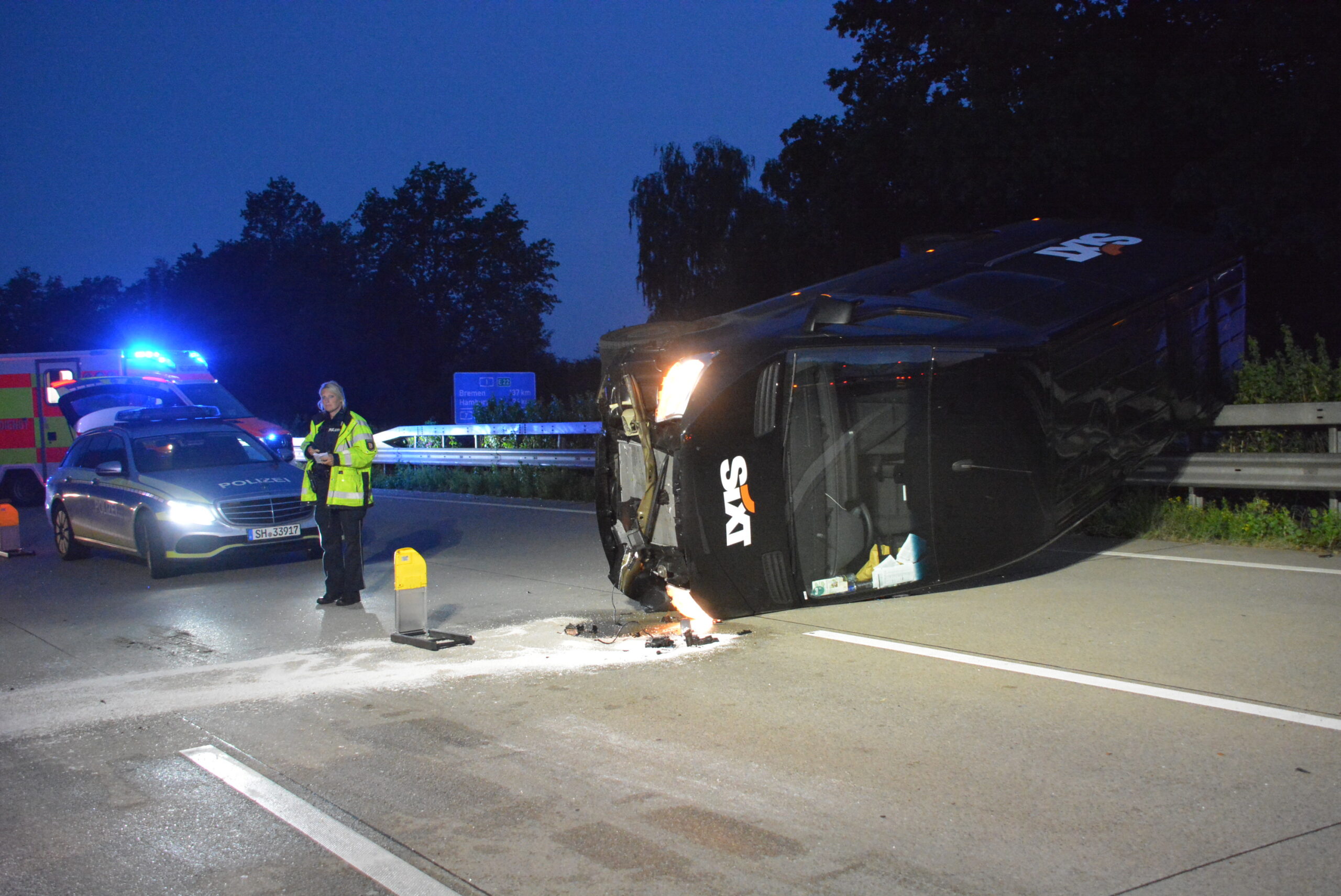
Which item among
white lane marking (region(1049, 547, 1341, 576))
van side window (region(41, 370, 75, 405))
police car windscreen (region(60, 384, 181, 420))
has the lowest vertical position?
white lane marking (region(1049, 547, 1341, 576))

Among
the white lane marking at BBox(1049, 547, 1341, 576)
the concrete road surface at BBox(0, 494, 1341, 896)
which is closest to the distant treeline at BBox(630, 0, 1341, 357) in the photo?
the white lane marking at BBox(1049, 547, 1341, 576)

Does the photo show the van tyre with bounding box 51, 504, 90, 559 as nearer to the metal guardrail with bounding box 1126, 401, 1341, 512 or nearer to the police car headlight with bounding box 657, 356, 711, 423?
the police car headlight with bounding box 657, 356, 711, 423

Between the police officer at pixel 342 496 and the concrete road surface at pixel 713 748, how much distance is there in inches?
A: 18.0

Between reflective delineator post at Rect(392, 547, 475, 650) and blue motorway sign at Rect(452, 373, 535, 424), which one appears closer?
reflective delineator post at Rect(392, 547, 475, 650)

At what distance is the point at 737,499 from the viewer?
22.8 feet

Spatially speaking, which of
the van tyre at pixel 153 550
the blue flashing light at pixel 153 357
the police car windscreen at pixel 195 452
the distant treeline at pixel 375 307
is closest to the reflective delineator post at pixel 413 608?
the van tyre at pixel 153 550

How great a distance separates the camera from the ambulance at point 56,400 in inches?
821

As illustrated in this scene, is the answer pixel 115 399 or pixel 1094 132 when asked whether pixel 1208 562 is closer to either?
pixel 1094 132

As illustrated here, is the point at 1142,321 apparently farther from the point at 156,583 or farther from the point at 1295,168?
the point at 1295,168

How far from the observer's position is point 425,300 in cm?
7250

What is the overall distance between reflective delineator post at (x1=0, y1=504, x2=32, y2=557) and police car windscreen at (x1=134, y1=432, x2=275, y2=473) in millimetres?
2669

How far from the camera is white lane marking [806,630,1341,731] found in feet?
17.8

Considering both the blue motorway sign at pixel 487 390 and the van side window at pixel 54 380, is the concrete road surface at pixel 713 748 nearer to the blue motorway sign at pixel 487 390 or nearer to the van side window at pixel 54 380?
the van side window at pixel 54 380

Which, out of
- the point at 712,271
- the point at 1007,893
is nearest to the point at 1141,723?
the point at 1007,893
